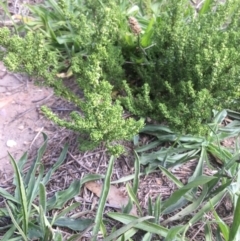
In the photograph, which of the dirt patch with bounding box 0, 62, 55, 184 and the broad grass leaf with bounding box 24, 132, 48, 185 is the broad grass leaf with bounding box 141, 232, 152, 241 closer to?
the broad grass leaf with bounding box 24, 132, 48, 185

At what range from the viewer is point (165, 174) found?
1624 millimetres

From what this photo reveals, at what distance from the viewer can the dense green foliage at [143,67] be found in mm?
1574

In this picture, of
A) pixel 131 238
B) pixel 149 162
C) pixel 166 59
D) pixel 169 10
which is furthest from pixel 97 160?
pixel 169 10

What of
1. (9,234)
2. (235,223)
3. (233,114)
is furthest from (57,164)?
(233,114)

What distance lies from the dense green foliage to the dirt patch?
231 mm

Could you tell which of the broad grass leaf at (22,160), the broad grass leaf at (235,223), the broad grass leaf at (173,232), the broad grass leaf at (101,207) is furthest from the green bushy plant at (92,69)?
the broad grass leaf at (235,223)

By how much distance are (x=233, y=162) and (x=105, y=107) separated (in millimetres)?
491

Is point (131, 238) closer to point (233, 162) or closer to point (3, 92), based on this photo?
point (233, 162)

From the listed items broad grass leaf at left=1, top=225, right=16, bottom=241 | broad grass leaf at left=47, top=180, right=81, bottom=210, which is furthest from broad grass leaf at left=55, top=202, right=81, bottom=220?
broad grass leaf at left=1, top=225, right=16, bottom=241

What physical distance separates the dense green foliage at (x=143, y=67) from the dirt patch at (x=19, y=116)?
0.76 feet

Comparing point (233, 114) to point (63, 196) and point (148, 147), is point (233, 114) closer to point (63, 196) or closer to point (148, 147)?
point (148, 147)

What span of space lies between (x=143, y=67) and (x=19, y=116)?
1.89 feet

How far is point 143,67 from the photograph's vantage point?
1.90m

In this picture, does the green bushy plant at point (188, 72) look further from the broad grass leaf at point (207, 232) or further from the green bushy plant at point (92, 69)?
the broad grass leaf at point (207, 232)
